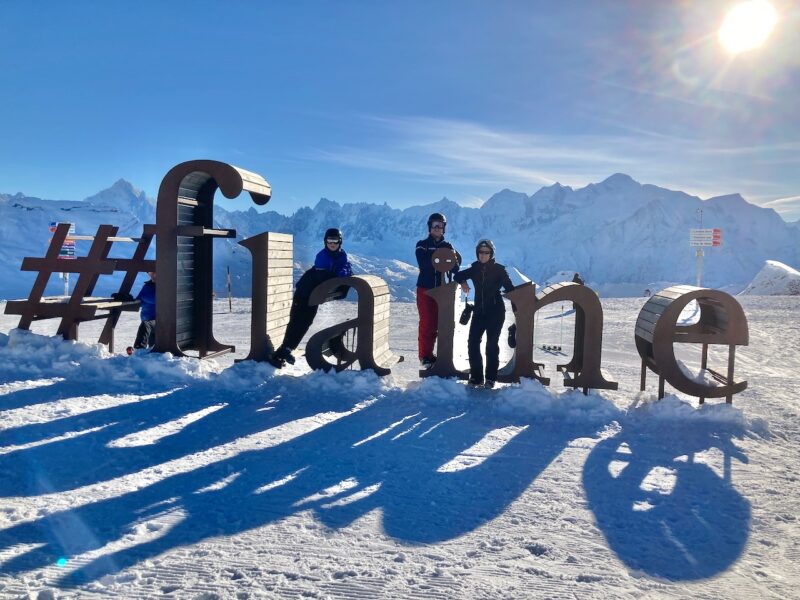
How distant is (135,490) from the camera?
155 inches

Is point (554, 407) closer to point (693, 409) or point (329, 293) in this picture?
point (693, 409)

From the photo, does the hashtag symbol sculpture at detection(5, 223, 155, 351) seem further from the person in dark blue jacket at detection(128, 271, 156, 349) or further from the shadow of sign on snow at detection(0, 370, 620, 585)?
the shadow of sign on snow at detection(0, 370, 620, 585)

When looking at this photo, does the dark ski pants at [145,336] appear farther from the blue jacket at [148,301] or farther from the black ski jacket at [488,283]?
the black ski jacket at [488,283]

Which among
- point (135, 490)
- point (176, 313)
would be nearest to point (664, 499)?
point (135, 490)

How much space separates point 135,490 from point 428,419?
9.38 ft

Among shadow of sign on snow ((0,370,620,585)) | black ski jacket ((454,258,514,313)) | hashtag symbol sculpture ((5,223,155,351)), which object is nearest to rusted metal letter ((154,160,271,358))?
hashtag symbol sculpture ((5,223,155,351))

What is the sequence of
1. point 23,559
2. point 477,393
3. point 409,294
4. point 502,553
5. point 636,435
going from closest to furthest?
point 23,559, point 502,553, point 636,435, point 477,393, point 409,294

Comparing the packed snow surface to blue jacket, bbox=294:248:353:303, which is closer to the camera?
blue jacket, bbox=294:248:353:303

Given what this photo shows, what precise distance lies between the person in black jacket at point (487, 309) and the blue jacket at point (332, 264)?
159 cm

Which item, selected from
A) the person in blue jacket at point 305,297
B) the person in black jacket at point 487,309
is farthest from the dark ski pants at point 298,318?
the person in black jacket at point 487,309

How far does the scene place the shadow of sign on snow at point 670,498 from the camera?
131 inches

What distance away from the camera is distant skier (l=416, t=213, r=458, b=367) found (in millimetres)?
7754

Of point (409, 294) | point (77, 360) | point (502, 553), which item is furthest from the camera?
point (409, 294)

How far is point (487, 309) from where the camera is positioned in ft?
22.9
